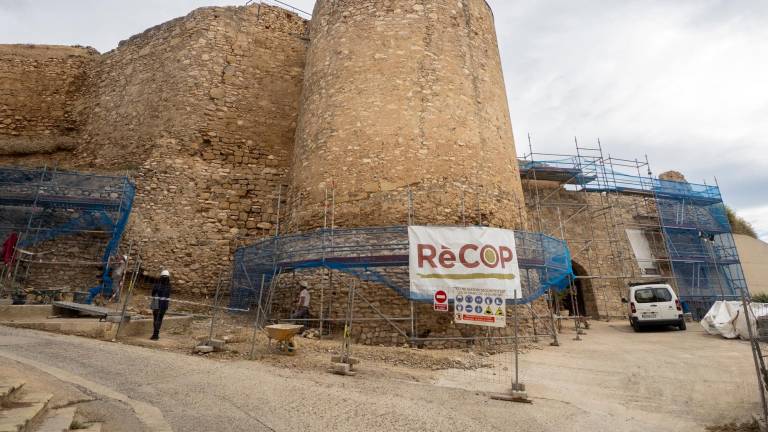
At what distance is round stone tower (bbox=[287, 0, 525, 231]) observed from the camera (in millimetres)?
8328

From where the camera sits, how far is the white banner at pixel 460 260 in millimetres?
6551

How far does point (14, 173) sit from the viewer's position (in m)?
10.1

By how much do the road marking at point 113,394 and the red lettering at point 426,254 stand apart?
4.28 m

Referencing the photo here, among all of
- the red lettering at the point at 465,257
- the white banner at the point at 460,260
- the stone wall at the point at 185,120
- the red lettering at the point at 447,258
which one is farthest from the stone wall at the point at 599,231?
the stone wall at the point at 185,120

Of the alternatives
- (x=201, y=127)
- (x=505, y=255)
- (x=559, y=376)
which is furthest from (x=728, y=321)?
(x=201, y=127)

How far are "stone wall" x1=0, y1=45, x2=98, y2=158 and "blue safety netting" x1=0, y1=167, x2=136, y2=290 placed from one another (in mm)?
3053

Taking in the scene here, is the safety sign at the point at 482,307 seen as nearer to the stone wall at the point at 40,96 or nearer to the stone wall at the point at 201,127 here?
the stone wall at the point at 201,127

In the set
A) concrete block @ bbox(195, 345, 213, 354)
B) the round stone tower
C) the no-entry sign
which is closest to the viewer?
concrete block @ bbox(195, 345, 213, 354)

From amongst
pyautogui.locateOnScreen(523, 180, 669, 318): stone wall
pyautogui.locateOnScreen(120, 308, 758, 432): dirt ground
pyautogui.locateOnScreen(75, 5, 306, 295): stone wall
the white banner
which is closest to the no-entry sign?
the white banner

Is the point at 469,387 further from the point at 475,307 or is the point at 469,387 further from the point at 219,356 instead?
the point at 219,356

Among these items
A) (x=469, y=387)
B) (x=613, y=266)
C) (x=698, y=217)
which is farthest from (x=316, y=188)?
(x=698, y=217)

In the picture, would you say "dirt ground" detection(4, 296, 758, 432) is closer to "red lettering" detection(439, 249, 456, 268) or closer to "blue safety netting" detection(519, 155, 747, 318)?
"red lettering" detection(439, 249, 456, 268)

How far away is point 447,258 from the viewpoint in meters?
6.70

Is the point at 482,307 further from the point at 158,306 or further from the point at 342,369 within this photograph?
the point at 158,306
